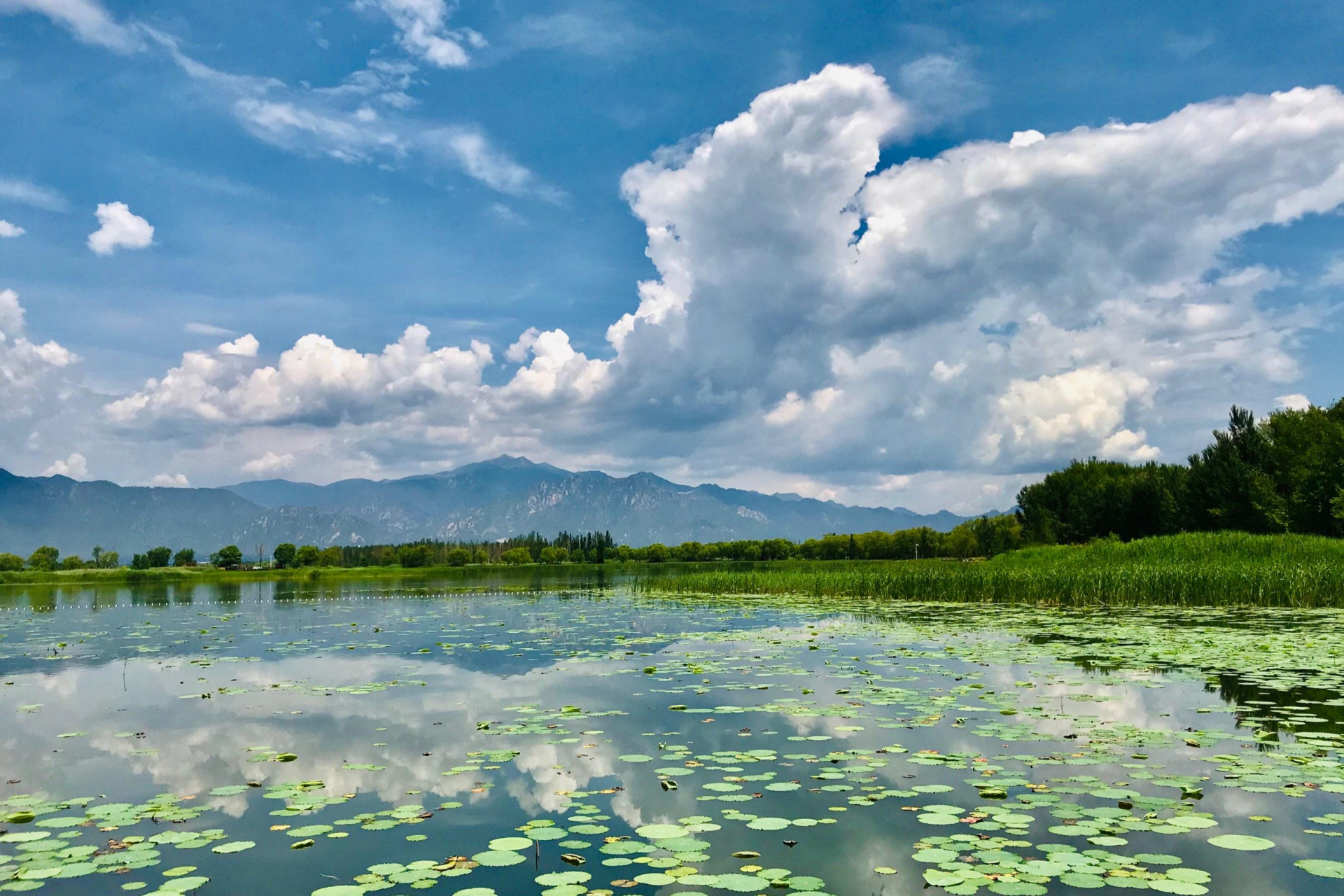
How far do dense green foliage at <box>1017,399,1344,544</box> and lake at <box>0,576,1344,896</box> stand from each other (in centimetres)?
4821

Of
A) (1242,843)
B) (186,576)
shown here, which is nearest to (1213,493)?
(1242,843)

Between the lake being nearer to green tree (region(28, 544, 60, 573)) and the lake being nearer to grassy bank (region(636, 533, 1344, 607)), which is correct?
grassy bank (region(636, 533, 1344, 607))

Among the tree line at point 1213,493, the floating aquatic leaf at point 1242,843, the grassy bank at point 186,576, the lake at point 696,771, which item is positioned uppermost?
the tree line at point 1213,493

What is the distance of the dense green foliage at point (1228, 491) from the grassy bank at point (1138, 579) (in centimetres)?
1367

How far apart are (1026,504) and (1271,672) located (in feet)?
286

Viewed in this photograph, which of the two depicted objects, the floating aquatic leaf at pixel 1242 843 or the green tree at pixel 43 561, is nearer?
the floating aquatic leaf at pixel 1242 843

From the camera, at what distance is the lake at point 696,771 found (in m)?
5.65

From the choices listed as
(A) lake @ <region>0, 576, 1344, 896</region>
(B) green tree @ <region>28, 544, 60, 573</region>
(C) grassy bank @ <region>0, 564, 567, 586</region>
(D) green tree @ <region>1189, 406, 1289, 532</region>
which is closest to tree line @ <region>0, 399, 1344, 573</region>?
(D) green tree @ <region>1189, 406, 1289, 532</region>

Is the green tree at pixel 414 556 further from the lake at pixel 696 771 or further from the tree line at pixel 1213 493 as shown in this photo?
the lake at pixel 696 771

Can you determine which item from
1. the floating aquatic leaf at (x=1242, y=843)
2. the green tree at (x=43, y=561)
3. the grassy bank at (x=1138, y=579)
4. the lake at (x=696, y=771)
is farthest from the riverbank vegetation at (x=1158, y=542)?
the green tree at (x=43, y=561)

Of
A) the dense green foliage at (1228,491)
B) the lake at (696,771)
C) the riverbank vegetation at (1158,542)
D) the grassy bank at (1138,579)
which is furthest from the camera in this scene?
the dense green foliage at (1228,491)

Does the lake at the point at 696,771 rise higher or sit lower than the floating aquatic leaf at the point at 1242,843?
lower

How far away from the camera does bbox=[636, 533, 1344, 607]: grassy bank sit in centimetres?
2722

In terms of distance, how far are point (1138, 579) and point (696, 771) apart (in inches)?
1085
